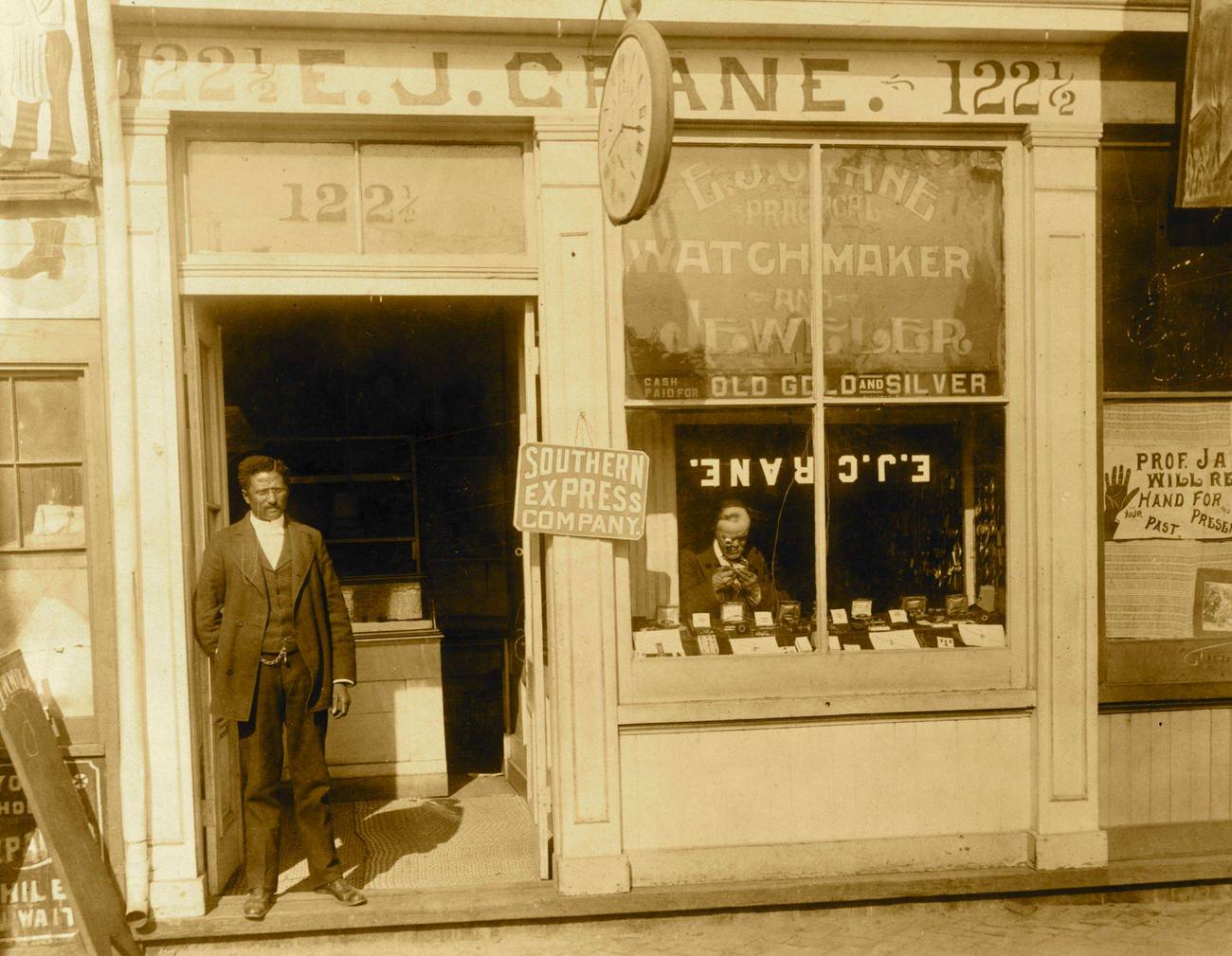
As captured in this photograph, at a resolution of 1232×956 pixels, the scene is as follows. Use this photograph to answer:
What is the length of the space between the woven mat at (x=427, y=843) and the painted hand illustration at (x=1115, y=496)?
3307mm

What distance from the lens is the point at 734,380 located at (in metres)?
5.26

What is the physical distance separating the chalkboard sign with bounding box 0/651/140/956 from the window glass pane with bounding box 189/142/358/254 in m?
2.04

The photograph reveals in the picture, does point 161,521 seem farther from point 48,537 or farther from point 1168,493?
point 1168,493

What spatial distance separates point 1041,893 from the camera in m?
5.25

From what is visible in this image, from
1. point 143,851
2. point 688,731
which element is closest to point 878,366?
point 688,731

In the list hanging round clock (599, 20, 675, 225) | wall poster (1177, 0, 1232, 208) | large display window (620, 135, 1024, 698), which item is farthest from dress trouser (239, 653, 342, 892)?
wall poster (1177, 0, 1232, 208)

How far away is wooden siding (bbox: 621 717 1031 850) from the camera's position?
17.0ft

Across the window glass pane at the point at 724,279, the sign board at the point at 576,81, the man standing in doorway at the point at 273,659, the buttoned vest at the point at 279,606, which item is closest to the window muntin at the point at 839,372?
the window glass pane at the point at 724,279

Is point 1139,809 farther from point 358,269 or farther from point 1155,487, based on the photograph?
point 358,269

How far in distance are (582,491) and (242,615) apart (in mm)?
1602

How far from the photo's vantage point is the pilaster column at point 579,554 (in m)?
5.05

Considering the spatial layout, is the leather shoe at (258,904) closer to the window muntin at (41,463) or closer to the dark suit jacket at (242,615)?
the dark suit jacket at (242,615)

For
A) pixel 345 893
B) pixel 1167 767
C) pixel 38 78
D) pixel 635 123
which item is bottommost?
pixel 345 893

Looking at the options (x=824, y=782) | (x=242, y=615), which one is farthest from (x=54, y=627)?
(x=824, y=782)
